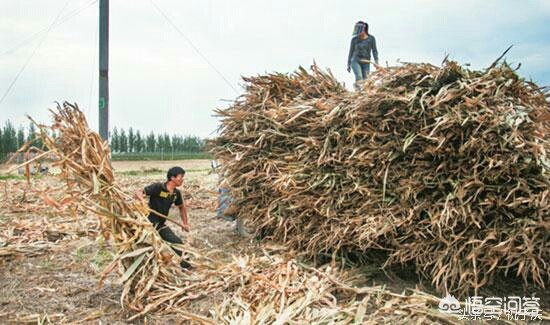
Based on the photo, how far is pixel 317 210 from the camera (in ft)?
17.3

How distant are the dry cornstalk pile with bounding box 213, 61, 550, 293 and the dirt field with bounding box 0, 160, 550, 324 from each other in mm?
482

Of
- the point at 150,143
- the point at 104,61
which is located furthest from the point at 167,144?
the point at 104,61

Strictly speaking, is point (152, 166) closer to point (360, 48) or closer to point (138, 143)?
point (138, 143)

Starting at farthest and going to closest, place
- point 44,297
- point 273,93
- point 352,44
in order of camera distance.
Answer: point 352,44, point 273,93, point 44,297

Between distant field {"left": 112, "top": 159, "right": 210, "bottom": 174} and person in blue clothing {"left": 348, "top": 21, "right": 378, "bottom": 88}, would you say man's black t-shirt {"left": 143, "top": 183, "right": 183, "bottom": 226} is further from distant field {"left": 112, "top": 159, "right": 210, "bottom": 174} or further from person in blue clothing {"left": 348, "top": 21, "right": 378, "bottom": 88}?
distant field {"left": 112, "top": 159, "right": 210, "bottom": 174}

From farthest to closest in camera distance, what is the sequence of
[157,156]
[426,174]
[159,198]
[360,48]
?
[157,156] < [360,48] < [159,198] < [426,174]

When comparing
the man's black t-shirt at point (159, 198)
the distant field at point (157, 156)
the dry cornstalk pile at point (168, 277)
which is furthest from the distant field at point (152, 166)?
the dry cornstalk pile at point (168, 277)

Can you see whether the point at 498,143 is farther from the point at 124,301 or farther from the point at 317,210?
the point at 124,301

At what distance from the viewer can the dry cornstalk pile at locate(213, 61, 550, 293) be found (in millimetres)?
4090

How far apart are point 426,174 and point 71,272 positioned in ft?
13.6

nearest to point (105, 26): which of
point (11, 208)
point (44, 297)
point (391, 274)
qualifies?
point (11, 208)

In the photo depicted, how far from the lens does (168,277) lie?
183 inches

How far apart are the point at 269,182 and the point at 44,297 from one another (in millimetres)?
2792

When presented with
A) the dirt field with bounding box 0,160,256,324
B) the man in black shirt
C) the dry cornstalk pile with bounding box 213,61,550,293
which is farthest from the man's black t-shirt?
the dry cornstalk pile with bounding box 213,61,550,293
